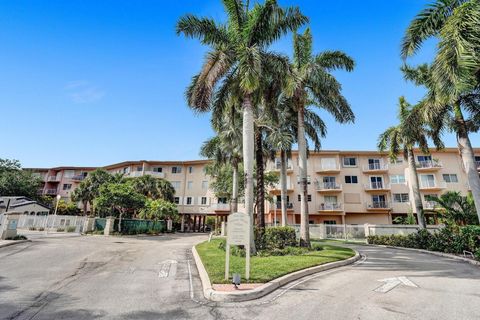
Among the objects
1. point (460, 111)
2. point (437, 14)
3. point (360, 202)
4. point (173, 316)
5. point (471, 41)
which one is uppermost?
point (437, 14)

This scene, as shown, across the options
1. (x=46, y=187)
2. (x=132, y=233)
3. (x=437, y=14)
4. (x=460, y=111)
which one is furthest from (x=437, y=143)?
(x=46, y=187)

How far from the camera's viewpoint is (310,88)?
17938 millimetres

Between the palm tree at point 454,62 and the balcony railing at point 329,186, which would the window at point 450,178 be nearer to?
the balcony railing at point 329,186

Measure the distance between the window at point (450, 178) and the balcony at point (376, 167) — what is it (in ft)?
26.2

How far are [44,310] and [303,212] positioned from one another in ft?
41.5

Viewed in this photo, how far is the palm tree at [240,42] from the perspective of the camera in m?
13.4

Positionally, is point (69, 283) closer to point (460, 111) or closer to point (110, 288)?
point (110, 288)

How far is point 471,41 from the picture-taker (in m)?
10.6

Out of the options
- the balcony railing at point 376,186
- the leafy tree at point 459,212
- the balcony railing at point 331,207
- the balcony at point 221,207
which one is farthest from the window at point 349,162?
the leafy tree at point 459,212

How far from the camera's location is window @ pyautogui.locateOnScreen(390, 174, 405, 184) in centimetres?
3953

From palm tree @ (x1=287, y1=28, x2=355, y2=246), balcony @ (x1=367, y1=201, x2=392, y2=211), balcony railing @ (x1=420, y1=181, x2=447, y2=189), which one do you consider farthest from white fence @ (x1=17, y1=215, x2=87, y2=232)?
balcony railing @ (x1=420, y1=181, x2=447, y2=189)

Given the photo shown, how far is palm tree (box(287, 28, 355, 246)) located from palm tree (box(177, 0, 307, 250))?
107 inches

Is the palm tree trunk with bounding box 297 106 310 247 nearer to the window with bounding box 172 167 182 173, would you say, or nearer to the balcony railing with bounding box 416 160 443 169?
the balcony railing with bounding box 416 160 443 169

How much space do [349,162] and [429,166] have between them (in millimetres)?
10635
